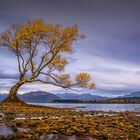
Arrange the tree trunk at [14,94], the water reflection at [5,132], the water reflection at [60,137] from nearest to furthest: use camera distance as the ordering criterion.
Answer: the water reflection at [60,137], the water reflection at [5,132], the tree trunk at [14,94]

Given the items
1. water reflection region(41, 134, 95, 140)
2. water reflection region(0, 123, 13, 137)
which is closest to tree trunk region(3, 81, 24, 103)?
water reflection region(0, 123, 13, 137)

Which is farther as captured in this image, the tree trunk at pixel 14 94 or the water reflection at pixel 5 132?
the tree trunk at pixel 14 94

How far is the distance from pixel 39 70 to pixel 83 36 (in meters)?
9.65

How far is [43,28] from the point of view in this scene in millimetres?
54938

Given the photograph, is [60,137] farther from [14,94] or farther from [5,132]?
[14,94]

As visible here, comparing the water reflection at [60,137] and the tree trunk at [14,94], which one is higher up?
the tree trunk at [14,94]

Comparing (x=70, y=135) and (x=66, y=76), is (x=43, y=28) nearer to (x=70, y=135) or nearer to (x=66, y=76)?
(x=66, y=76)

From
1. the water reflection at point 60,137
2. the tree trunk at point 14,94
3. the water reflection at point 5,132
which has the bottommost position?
the water reflection at point 60,137

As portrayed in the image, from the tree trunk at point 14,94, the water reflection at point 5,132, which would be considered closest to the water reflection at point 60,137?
the water reflection at point 5,132

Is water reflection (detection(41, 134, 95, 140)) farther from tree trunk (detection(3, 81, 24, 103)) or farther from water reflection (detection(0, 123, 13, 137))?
tree trunk (detection(3, 81, 24, 103))

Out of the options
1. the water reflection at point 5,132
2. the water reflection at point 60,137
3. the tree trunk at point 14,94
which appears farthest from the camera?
the tree trunk at point 14,94

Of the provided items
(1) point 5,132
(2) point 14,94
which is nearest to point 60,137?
(1) point 5,132

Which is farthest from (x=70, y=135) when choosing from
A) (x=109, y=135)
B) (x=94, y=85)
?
(x=94, y=85)

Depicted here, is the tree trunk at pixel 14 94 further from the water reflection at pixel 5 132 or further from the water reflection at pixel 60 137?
the water reflection at pixel 60 137
